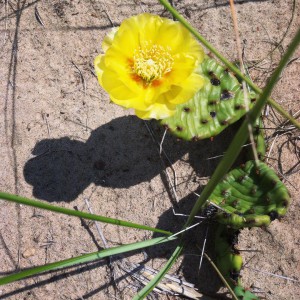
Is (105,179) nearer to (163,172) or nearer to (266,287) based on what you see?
(163,172)

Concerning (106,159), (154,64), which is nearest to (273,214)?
(154,64)

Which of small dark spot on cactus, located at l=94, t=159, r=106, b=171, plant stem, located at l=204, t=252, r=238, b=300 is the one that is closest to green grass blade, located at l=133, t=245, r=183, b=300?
plant stem, located at l=204, t=252, r=238, b=300

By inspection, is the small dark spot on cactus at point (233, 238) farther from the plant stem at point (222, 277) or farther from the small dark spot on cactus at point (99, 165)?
the small dark spot on cactus at point (99, 165)

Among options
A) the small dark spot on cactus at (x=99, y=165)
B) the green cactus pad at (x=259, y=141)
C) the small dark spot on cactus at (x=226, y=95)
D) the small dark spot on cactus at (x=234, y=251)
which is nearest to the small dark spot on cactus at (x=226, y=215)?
the small dark spot on cactus at (x=234, y=251)

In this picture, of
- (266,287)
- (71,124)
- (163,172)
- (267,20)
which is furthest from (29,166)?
(267,20)

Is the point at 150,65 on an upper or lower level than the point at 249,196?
upper

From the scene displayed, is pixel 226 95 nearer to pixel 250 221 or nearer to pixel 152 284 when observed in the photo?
pixel 250 221

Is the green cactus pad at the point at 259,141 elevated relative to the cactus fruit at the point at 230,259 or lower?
elevated
